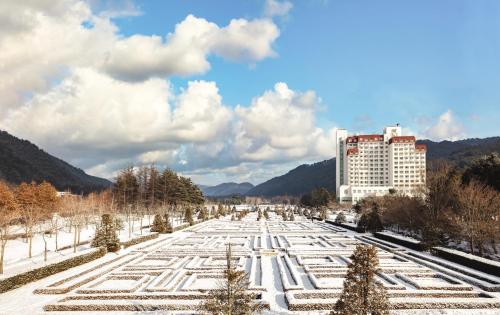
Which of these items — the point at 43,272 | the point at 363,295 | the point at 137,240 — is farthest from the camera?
the point at 137,240

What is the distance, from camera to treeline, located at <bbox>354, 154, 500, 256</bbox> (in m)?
25.2

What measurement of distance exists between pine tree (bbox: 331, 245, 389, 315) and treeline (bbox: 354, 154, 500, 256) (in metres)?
18.3

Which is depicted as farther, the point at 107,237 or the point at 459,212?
Answer: the point at 459,212

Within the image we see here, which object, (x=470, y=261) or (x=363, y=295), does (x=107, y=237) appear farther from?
(x=470, y=261)

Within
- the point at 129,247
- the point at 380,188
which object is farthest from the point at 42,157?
the point at 129,247

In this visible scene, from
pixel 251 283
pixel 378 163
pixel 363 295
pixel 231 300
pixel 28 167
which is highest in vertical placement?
pixel 378 163

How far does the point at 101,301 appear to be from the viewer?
1409 cm

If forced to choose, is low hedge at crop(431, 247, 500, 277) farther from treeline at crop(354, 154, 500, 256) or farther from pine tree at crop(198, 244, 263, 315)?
pine tree at crop(198, 244, 263, 315)

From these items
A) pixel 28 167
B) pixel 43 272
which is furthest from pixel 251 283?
pixel 28 167

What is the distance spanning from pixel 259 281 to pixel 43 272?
36.2ft

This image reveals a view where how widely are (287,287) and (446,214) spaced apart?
1651 centimetres

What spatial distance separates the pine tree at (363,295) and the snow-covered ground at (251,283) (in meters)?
3.78

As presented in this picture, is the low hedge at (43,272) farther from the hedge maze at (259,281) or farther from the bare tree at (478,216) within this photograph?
the bare tree at (478,216)

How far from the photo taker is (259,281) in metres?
17.9
